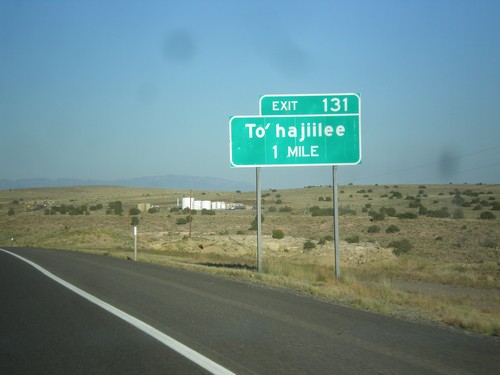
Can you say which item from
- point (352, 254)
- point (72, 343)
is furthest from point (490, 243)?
point (72, 343)

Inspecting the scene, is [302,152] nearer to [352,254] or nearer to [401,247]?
[352,254]

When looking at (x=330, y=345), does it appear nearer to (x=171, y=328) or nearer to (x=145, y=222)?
(x=171, y=328)

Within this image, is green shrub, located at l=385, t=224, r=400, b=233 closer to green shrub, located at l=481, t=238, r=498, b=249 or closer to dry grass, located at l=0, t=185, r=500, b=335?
dry grass, located at l=0, t=185, r=500, b=335

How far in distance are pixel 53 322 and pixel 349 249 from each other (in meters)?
32.3

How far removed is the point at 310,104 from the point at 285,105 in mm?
944

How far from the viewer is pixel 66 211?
9219cm

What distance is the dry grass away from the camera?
15.4 meters

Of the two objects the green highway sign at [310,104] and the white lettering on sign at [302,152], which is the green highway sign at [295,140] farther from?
the green highway sign at [310,104]

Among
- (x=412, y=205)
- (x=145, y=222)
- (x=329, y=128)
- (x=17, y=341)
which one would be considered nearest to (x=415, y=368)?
(x=17, y=341)

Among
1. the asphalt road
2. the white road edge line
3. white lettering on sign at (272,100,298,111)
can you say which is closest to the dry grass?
the asphalt road

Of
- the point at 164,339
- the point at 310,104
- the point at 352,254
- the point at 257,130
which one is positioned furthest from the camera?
the point at 352,254

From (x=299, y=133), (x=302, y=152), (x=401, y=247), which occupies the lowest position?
(x=401, y=247)

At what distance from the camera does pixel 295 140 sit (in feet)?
71.3

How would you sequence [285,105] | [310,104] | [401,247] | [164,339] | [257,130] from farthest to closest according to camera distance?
1. [401,247]
2. [257,130]
3. [285,105]
4. [310,104]
5. [164,339]
